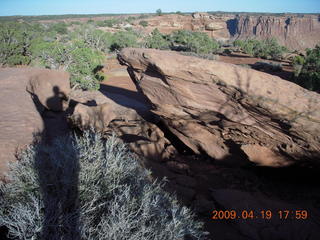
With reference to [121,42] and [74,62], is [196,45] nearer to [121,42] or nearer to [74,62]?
[121,42]

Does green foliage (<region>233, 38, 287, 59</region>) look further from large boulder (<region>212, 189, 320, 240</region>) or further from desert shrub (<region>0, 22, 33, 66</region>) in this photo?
large boulder (<region>212, 189, 320, 240</region>)

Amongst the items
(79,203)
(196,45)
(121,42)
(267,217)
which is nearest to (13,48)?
(121,42)

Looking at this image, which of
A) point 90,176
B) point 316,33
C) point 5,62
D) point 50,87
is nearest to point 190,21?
point 316,33

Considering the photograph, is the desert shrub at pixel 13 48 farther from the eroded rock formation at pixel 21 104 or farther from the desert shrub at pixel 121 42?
the desert shrub at pixel 121 42

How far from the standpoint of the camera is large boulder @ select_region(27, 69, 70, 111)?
668cm

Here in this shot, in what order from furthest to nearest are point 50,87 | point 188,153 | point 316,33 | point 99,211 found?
1. point 316,33
2. point 50,87
3. point 188,153
4. point 99,211

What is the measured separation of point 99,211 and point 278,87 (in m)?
3.12

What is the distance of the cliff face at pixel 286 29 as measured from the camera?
5119 cm

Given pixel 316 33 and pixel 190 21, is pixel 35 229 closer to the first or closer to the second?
pixel 190 21

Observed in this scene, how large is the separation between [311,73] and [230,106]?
11.4 m

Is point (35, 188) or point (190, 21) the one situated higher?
point (190, 21)

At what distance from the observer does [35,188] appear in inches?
83.1

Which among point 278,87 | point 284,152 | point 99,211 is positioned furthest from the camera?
point 284,152
